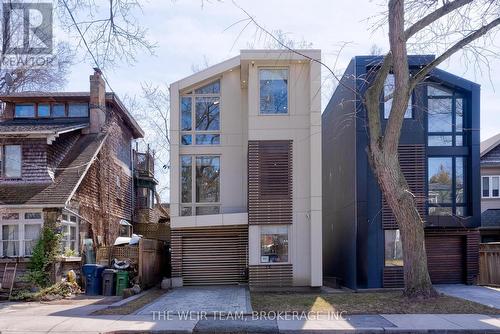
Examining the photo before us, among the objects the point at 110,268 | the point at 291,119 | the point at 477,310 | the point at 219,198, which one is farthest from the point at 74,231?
the point at 477,310

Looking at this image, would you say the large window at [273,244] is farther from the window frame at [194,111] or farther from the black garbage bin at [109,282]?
the black garbage bin at [109,282]

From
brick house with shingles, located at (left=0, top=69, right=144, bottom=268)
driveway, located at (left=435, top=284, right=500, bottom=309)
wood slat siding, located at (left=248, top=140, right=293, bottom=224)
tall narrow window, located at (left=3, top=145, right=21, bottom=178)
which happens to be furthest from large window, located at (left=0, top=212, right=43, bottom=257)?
driveway, located at (left=435, top=284, right=500, bottom=309)

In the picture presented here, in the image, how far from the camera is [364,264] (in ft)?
55.5

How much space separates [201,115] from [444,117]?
8.50 m

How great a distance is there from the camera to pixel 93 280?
16.6 metres

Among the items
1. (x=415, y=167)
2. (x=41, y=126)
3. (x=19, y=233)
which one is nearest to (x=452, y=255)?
(x=415, y=167)

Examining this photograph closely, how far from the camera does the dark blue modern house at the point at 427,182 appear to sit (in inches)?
664

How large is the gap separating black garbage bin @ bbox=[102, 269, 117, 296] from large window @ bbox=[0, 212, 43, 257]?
8.98 feet

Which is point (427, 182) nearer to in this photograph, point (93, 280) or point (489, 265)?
point (489, 265)

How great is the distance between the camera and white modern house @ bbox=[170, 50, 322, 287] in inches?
655

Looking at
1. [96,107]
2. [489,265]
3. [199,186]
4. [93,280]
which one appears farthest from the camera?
[96,107]

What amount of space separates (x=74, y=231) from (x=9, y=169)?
125 inches

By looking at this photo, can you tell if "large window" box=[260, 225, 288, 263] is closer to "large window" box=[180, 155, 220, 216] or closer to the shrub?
"large window" box=[180, 155, 220, 216]

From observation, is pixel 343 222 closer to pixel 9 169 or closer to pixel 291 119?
pixel 291 119
